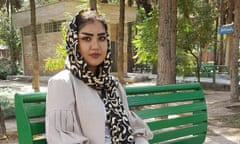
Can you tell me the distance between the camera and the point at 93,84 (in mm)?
2100

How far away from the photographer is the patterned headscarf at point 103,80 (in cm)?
205

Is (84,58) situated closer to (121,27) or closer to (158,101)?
(158,101)

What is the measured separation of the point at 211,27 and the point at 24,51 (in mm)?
12931

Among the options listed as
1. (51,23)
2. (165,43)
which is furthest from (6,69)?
(165,43)

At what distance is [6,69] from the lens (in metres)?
22.9

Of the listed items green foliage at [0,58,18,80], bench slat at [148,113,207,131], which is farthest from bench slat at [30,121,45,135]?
green foliage at [0,58,18,80]

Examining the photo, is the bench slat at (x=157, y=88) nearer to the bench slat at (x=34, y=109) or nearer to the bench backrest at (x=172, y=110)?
the bench backrest at (x=172, y=110)

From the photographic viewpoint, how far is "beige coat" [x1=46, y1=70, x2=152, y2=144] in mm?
1902

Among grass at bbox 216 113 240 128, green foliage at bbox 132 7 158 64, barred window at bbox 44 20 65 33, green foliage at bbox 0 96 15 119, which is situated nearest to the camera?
grass at bbox 216 113 240 128

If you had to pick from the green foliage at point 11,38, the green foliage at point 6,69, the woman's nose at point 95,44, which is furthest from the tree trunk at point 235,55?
the green foliage at point 11,38

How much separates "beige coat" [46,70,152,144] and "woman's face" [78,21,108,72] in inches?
5.9

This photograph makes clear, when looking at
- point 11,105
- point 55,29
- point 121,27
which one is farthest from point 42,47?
point 11,105

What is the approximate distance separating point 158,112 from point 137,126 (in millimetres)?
411

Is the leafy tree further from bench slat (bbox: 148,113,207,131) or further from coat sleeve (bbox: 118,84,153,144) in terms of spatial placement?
coat sleeve (bbox: 118,84,153,144)
